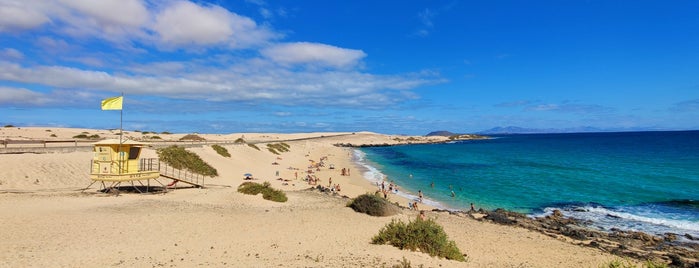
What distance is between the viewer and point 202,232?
49.1 feet

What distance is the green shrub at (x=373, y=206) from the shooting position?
67.9 ft

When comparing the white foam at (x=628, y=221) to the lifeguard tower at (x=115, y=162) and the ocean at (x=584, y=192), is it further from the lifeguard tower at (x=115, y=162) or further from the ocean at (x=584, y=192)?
the lifeguard tower at (x=115, y=162)

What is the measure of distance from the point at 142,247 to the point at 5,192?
46.8ft

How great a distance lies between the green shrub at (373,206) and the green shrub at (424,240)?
21.6ft

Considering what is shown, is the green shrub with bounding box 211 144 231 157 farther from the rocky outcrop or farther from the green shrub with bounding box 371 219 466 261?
the green shrub with bounding box 371 219 466 261

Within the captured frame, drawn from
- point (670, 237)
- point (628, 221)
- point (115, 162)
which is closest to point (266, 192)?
point (115, 162)

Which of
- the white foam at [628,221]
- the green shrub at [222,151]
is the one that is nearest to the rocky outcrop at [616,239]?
the white foam at [628,221]

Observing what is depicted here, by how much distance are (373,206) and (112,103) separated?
16.4 metres

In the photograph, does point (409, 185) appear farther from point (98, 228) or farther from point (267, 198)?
point (98, 228)

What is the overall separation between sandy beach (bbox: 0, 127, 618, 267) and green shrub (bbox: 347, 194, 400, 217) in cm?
57

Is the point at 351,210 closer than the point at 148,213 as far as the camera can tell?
No

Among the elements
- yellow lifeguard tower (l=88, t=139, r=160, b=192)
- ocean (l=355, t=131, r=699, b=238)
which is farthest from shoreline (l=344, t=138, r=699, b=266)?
yellow lifeguard tower (l=88, t=139, r=160, b=192)

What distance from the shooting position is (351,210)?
21641 millimetres

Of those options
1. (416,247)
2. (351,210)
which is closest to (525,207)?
(351,210)
